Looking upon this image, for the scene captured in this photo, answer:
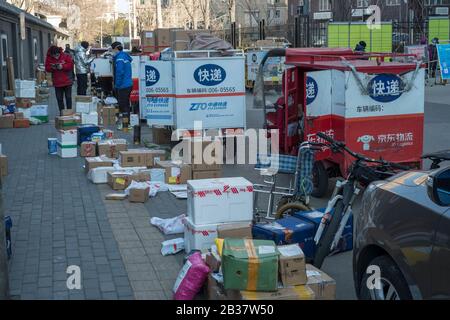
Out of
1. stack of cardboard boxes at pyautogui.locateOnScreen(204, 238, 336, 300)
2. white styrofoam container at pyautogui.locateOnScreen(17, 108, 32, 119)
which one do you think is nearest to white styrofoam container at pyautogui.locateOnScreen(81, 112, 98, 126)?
white styrofoam container at pyautogui.locateOnScreen(17, 108, 32, 119)

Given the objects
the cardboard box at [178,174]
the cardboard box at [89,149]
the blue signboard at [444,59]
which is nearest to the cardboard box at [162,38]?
the cardboard box at [89,149]

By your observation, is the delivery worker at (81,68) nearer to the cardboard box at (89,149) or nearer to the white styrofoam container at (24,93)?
the white styrofoam container at (24,93)

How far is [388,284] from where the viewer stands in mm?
4340

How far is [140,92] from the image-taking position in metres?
16.8

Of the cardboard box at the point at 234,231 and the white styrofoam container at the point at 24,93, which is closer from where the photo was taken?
the cardboard box at the point at 234,231

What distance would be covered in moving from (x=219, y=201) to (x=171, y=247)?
2.53ft

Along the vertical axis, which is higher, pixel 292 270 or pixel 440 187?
pixel 440 187

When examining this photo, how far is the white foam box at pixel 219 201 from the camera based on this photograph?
6.36 m

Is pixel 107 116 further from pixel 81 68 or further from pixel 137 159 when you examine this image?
pixel 137 159

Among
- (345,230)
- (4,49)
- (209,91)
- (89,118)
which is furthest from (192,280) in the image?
(4,49)

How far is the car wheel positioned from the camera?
416 centimetres

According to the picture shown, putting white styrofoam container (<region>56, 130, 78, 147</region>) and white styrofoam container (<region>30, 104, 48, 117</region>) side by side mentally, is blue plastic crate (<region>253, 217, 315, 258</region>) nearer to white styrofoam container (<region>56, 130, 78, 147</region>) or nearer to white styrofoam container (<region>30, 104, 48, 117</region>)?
white styrofoam container (<region>56, 130, 78, 147</region>)

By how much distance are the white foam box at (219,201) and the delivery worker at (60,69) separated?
11409 millimetres
